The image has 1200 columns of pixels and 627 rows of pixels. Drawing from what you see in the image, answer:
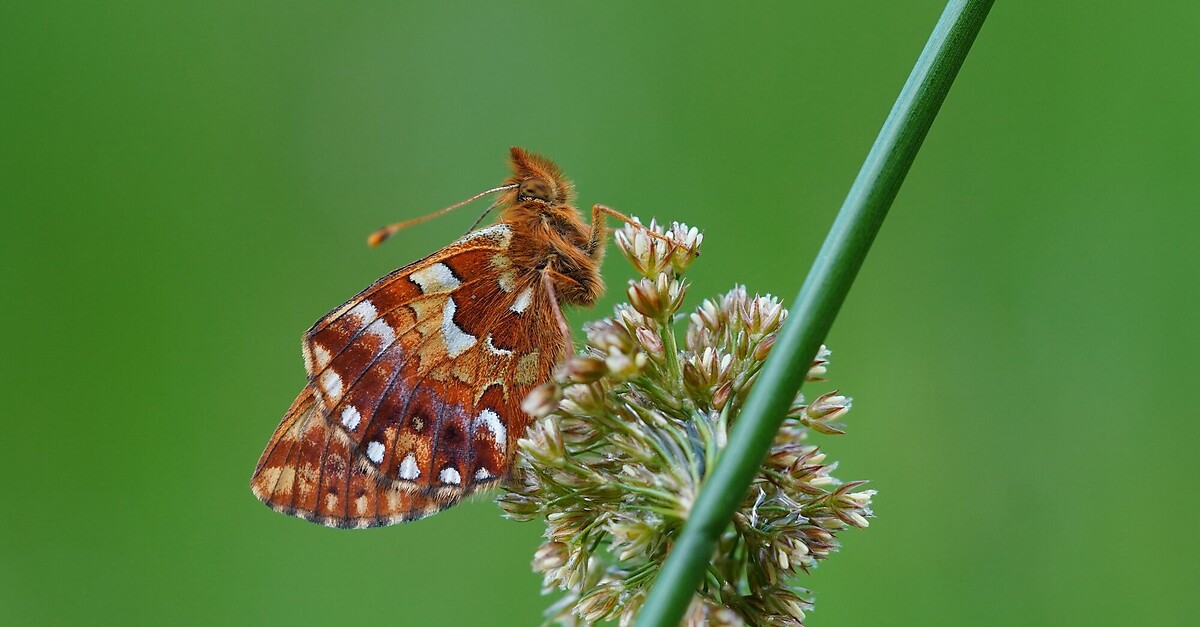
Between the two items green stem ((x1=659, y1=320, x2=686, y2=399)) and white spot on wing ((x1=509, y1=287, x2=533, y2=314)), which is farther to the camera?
white spot on wing ((x1=509, y1=287, x2=533, y2=314))

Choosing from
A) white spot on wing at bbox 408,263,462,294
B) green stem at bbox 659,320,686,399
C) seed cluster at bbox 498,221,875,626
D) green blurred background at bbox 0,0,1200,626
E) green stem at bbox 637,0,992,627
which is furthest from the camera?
green blurred background at bbox 0,0,1200,626

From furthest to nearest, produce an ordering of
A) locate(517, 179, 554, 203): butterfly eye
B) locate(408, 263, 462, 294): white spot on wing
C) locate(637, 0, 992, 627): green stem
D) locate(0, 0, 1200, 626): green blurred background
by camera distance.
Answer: locate(0, 0, 1200, 626): green blurred background → locate(517, 179, 554, 203): butterfly eye → locate(408, 263, 462, 294): white spot on wing → locate(637, 0, 992, 627): green stem

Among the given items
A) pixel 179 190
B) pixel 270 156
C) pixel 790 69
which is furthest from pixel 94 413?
pixel 790 69

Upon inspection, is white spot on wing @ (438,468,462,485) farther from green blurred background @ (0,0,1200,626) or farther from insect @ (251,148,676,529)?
green blurred background @ (0,0,1200,626)

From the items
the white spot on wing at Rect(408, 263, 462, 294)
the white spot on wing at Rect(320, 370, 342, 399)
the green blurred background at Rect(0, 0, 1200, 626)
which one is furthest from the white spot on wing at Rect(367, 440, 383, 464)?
the green blurred background at Rect(0, 0, 1200, 626)

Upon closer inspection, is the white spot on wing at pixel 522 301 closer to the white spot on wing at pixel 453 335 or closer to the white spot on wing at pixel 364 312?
the white spot on wing at pixel 453 335

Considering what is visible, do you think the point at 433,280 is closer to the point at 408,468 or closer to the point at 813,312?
the point at 408,468
